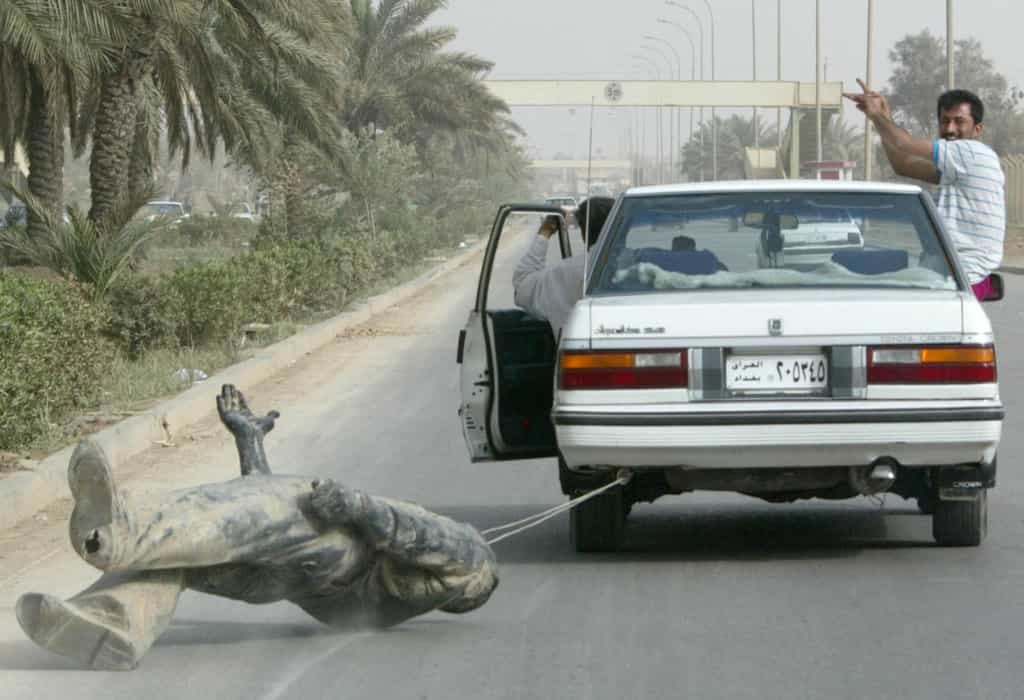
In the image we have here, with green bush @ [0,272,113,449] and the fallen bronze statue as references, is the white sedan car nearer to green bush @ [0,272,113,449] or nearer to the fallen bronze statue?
the fallen bronze statue

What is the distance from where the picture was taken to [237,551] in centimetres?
533

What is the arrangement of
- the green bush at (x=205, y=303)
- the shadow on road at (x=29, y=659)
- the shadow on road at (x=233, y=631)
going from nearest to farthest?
the shadow on road at (x=29, y=659) → the shadow on road at (x=233, y=631) → the green bush at (x=205, y=303)

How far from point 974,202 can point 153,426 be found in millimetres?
Result: 6029

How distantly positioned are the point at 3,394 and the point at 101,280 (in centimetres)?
661

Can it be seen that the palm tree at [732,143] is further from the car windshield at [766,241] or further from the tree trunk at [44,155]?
the car windshield at [766,241]

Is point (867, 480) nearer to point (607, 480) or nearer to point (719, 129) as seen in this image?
point (607, 480)

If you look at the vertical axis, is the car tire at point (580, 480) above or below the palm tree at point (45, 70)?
below

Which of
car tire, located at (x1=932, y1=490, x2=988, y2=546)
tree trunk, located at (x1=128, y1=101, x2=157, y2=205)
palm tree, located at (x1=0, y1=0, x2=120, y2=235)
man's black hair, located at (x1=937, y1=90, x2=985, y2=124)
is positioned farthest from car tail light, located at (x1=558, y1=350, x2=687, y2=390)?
tree trunk, located at (x1=128, y1=101, x2=157, y2=205)

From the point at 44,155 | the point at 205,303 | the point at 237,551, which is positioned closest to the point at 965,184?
the point at 237,551

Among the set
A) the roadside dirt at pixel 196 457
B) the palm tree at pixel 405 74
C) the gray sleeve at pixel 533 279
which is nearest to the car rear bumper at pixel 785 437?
the gray sleeve at pixel 533 279

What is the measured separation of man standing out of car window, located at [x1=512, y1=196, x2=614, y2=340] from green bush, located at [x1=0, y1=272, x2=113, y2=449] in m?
3.39

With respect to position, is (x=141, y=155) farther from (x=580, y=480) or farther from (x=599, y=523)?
(x=580, y=480)

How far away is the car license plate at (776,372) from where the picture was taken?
6.95 meters

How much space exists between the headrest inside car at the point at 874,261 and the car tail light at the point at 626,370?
1070mm
